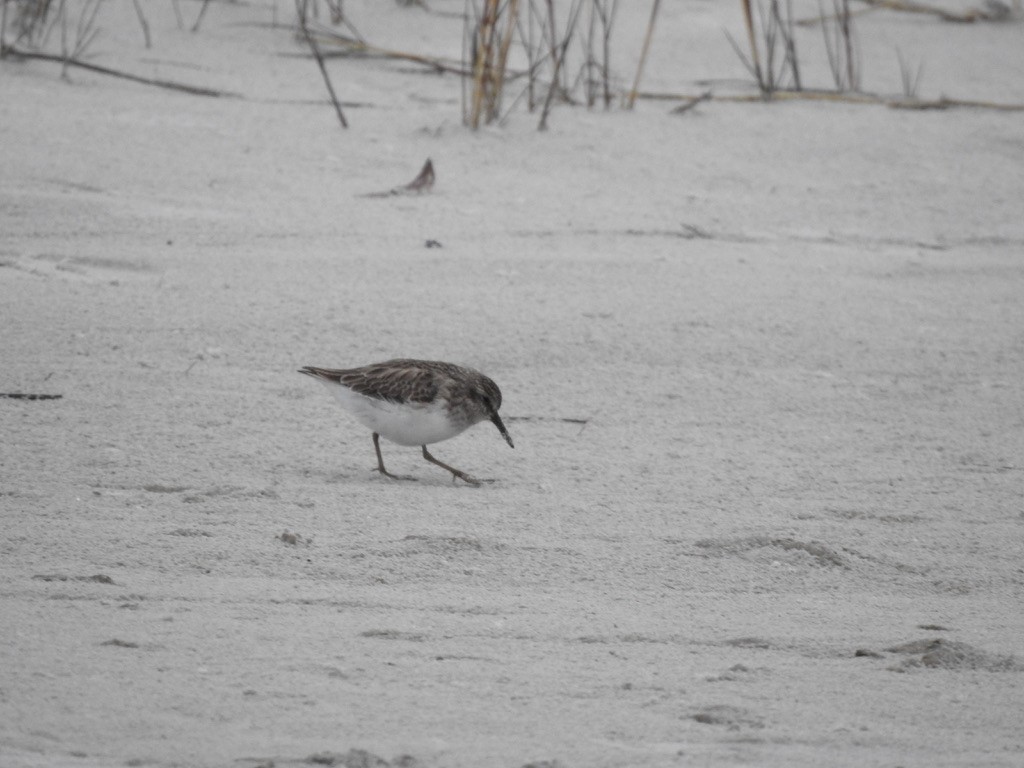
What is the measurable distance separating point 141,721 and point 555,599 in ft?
4.49

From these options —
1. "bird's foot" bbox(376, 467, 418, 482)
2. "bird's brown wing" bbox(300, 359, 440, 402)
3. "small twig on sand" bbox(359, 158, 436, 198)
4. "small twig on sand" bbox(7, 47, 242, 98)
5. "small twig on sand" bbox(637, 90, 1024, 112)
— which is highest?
"small twig on sand" bbox(637, 90, 1024, 112)

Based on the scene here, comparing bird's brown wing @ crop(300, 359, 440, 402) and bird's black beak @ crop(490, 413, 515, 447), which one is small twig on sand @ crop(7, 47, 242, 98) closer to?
bird's brown wing @ crop(300, 359, 440, 402)

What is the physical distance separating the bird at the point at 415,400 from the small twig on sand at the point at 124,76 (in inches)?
160

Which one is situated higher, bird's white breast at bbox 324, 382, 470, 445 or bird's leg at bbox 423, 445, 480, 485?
bird's white breast at bbox 324, 382, 470, 445

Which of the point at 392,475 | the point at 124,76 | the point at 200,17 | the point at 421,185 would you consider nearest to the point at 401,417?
the point at 392,475

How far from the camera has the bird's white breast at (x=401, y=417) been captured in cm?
541

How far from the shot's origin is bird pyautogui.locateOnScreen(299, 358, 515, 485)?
5.41 m

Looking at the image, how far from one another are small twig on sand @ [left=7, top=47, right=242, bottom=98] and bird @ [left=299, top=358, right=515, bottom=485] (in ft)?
13.3

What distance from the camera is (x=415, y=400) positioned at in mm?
5422

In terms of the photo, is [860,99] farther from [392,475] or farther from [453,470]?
[392,475]

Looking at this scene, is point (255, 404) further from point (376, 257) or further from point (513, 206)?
point (513, 206)

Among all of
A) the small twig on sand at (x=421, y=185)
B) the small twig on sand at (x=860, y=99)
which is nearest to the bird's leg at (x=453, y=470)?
the small twig on sand at (x=421, y=185)

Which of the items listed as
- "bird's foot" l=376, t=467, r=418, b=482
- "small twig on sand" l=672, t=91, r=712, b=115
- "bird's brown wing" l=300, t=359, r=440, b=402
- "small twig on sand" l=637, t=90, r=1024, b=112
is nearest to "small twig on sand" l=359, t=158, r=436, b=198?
"small twig on sand" l=672, t=91, r=712, b=115

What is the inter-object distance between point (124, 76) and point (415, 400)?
453 centimetres
